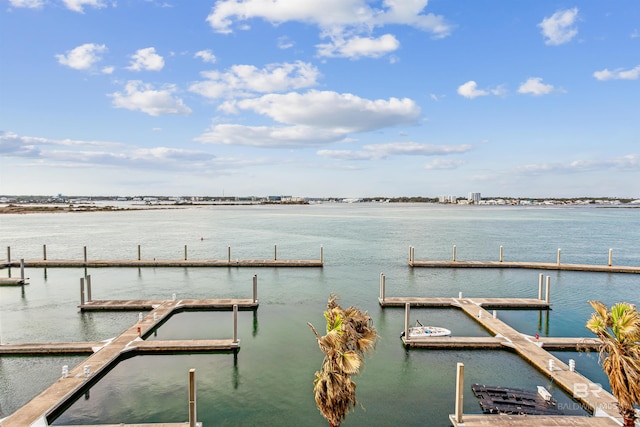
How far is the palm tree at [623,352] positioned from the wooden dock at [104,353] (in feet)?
41.0

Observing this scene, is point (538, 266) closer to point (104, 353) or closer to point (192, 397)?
point (192, 397)

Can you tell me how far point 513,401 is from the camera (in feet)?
47.4

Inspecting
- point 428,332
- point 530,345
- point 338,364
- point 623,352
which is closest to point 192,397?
point 338,364

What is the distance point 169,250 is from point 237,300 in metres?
34.0

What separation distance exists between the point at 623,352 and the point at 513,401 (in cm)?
561

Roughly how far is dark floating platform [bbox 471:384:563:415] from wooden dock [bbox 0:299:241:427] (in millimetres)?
10958

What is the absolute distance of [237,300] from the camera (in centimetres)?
2831

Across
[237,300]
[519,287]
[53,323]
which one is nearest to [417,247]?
[519,287]

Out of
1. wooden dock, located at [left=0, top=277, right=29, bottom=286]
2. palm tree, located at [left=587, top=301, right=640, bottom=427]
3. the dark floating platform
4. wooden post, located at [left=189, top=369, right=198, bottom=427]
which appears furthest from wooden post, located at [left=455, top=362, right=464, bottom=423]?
wooden dock, located at [left=0, top=277, right=29, bottom=286]

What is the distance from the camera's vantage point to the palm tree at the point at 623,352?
975 centimetres

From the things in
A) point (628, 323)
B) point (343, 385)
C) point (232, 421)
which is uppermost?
point (628, 323)

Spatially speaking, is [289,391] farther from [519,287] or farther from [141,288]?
[519,287]

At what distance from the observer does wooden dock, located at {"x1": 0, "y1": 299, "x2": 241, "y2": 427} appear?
520 inches

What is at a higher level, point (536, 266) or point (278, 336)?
point (536, 266)
